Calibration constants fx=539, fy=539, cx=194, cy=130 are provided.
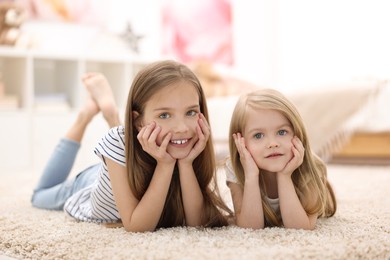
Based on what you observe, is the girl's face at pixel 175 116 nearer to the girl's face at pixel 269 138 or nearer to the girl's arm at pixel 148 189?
the girl's arm at pixel 148 189

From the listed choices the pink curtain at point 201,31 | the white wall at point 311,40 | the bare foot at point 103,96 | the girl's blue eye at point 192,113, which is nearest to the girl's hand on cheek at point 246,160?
the girl's blue eye at point 192,113

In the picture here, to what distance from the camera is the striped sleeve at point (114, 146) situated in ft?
3.75

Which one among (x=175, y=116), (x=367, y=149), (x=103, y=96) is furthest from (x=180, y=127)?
(x=367, y=149)

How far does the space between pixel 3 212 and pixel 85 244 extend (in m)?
0.58

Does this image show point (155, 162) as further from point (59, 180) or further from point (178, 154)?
point (59, 180)

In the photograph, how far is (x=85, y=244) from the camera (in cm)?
102

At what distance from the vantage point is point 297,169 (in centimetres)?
119

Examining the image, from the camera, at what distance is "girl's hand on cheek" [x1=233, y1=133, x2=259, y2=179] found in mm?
1122

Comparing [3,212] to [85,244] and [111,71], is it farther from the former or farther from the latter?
[111,71]

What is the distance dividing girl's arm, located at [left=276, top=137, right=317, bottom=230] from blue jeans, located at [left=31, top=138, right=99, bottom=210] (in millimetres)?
655

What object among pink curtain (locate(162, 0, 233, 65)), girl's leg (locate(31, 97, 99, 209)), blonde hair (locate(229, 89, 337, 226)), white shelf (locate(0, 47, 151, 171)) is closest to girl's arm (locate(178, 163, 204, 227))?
blonde hair (locate(229, 89, 337, 226))

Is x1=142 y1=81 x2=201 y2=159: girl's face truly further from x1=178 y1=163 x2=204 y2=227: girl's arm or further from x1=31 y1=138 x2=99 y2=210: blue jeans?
x1=31 y1=138 x2=99 y2=210: blue jeans

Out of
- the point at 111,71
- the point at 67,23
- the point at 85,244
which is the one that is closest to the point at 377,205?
the point at 85,244

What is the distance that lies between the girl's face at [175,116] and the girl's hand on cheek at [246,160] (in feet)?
0.32
